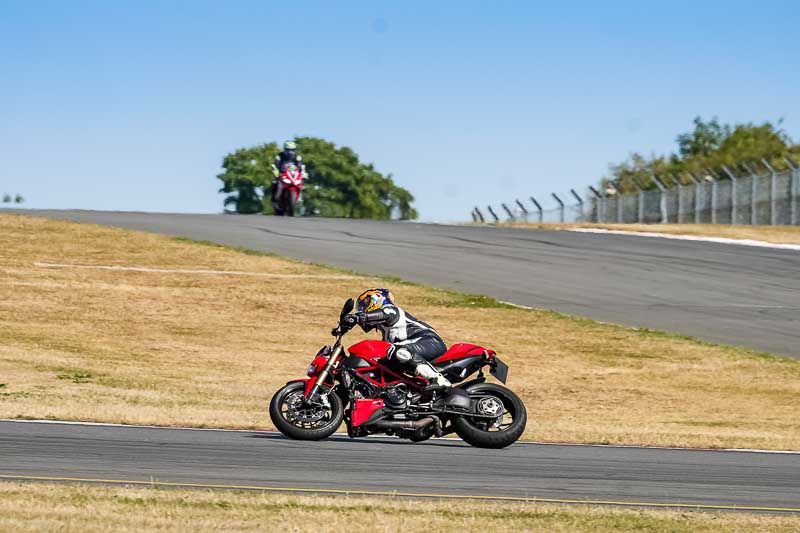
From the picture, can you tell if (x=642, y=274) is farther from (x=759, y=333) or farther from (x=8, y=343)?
(x=8, y=343)

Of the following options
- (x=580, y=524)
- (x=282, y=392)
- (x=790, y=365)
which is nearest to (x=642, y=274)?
(x=790, y=365)

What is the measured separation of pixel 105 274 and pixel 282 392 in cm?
2037

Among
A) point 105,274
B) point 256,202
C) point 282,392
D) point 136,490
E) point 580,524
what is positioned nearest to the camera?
point 580,524

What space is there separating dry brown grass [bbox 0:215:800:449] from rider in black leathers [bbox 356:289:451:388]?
106 inches

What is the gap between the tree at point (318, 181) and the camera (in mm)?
131375

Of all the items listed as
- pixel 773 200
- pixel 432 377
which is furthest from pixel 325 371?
pixel 773 200

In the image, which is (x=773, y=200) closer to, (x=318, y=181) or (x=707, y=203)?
(x=707, y=203)

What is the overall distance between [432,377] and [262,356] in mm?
11263

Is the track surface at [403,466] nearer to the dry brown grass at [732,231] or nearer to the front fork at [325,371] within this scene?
the front fork at [325,371]

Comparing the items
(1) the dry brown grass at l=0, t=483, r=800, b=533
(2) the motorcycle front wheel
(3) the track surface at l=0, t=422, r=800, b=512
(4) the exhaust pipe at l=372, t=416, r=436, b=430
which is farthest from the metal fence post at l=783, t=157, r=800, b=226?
(1) the dry brown grass at l=0, t=483, r=800, b=533

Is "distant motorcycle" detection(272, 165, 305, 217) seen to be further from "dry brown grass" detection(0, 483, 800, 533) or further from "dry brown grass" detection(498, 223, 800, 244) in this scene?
"dry brown grass" detection(0, 483, 800, 533)

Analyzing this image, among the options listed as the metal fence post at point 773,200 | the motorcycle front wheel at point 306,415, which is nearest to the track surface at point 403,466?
the motorcycle front wheel at point 306,415

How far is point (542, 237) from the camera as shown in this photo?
4447 centimetres

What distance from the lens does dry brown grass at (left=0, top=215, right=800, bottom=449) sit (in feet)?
57.5
